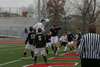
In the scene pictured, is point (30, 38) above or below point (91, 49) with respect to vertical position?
below

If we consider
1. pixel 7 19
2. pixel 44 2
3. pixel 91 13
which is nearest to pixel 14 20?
pixel 7 19

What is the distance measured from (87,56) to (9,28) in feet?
193

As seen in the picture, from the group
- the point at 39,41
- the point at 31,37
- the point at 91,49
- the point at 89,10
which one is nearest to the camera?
the point at 91,49

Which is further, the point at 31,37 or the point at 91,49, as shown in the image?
the point at 31,37

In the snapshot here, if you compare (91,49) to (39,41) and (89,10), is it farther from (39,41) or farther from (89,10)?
(89,10)

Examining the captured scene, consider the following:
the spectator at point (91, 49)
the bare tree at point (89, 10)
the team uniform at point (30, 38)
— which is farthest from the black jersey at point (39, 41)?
the bare tree at point (89, 10)

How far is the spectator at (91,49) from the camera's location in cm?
730

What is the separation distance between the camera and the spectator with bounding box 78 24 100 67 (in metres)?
7.30

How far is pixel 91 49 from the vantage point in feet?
24.0

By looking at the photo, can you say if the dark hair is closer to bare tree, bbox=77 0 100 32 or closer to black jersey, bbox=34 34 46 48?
black jersey, bbox=34 34 46 48

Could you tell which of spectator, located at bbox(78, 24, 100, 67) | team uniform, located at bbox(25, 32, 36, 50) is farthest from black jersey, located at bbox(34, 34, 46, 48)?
spectator, located at bbox(78, 24, 100, 67)

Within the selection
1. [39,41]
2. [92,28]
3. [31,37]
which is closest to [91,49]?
[92,28]

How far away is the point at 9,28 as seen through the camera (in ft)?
215

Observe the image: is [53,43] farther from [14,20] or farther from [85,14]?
[14,20]
